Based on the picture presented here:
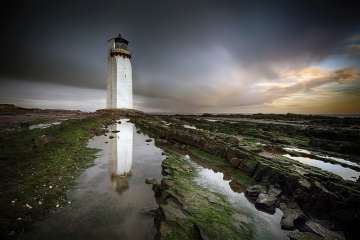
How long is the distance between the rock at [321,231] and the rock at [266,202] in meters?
1.24

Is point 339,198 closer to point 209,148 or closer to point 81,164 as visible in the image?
point 209,148

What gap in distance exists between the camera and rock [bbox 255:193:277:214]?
23.9 ft

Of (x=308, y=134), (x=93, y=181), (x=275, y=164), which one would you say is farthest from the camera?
(x=308, y=134)

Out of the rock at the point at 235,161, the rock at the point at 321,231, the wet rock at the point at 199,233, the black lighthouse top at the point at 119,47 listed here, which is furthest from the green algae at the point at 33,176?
the black lighthouse top at the point at 119,47

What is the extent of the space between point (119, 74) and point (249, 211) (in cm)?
4906

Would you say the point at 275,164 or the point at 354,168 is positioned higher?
the point at 275,164

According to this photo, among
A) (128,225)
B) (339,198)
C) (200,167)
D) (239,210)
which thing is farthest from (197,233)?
(200,167)

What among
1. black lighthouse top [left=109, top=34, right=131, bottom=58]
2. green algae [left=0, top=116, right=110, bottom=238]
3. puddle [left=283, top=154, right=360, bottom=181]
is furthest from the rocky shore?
black lighthouse top [left=109, top=34, right=131, bottom=58]

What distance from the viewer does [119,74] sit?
49.3 m

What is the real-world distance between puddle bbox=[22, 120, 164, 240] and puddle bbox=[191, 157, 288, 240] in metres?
2.87

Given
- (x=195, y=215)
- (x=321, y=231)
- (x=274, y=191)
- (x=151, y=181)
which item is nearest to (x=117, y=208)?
(x=151, y=181)

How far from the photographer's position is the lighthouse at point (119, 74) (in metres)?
49.2

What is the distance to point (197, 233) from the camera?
518 centimetres

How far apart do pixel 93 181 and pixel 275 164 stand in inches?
407
